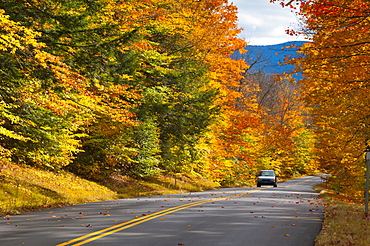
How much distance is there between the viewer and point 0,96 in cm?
1470

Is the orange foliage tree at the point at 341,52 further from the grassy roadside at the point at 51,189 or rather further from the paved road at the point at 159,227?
the grassy roadside at the point at 51,189

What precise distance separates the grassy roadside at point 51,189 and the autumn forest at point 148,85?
707 mm

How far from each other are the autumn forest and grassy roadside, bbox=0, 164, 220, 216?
27.8 inches

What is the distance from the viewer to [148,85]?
2648 cm

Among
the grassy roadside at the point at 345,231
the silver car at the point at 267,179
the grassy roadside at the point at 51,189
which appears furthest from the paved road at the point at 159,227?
the silver car at the point at 267,179

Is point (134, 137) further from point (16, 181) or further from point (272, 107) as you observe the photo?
point (272, 107)

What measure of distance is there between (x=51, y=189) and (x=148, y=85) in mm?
9890

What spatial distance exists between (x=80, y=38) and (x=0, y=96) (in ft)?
10.9

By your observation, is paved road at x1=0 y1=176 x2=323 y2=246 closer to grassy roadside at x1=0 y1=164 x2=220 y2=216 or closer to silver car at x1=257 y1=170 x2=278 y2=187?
grassy roadside at x1=0 y1=164 x2=220 y2=216

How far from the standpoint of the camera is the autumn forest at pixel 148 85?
14.3 metres

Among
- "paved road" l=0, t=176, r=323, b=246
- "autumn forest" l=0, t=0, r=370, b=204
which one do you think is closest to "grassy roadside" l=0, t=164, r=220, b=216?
"autumn forest" l=0, t=0, r=370, b=204

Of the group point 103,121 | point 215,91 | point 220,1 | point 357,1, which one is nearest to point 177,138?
point 215,91

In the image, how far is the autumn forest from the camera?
46.9ft

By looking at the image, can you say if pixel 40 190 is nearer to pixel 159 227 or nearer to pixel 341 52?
pixel 159 227
